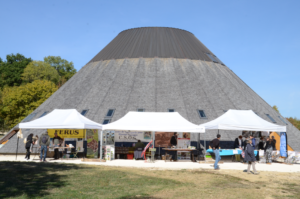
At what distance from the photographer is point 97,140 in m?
25.1

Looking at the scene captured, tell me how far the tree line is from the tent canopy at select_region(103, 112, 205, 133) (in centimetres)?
3282

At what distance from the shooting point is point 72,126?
72.0 ft

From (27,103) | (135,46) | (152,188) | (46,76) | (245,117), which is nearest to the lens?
(152,188)

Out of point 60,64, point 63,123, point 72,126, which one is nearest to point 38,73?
point 60,64

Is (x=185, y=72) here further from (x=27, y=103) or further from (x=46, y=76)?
(x=46, y=76)

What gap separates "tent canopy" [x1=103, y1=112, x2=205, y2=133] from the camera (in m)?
22.0

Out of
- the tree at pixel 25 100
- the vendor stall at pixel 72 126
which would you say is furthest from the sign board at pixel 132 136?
the tree at pixel 25 100

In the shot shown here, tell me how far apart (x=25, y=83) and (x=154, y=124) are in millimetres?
67594

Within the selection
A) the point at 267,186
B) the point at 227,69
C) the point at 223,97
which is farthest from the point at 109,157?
the point at 227,69

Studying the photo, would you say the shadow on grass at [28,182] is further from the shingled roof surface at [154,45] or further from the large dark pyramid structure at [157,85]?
the shingled roof surface at [154,45]

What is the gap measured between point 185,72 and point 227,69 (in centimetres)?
973

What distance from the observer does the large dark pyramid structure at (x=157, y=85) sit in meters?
30.7

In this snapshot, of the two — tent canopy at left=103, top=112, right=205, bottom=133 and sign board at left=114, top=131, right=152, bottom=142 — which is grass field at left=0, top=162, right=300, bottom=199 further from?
sign board at left=114, top=131, right=152, bottom=142

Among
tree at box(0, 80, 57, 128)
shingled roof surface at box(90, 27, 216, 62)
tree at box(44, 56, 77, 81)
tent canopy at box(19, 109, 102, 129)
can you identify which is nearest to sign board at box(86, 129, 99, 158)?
tent canopy at box(19, 109, 102, 129)
